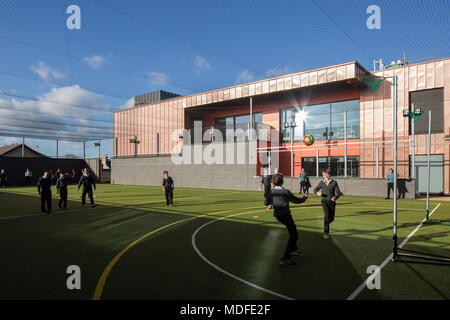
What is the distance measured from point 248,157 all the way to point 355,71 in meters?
12.1

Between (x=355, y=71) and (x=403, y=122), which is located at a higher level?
(x=355, y=71)

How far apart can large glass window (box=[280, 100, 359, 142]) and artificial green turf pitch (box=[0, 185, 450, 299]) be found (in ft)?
48.3

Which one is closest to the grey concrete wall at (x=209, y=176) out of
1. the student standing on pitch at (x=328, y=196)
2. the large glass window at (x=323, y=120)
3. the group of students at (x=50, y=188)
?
the large glass window at (x=323, y=120)

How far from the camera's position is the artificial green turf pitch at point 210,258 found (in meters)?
4.66

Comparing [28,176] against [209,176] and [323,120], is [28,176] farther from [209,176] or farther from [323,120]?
[323,120]

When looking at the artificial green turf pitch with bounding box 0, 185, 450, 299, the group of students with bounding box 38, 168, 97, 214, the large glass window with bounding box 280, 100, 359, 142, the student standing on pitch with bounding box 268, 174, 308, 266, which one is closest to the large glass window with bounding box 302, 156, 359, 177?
the large glass window with bounding box 280, 100, 359, 142

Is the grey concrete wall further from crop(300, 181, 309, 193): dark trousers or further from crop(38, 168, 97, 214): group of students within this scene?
crop(38, 168, 97, 214): group of students

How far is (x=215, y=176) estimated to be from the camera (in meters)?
29.6

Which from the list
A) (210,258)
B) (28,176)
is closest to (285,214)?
(210,258)

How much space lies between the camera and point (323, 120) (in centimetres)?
2619
